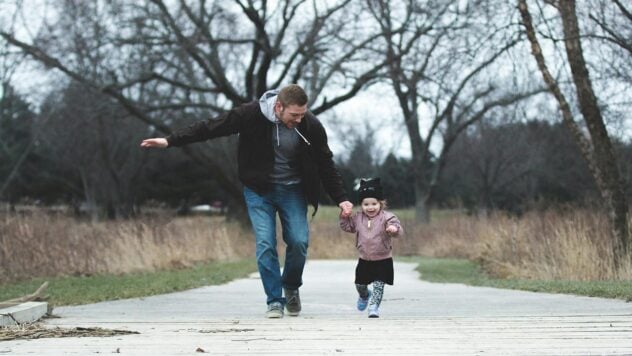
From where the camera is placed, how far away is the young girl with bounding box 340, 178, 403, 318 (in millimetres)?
7203

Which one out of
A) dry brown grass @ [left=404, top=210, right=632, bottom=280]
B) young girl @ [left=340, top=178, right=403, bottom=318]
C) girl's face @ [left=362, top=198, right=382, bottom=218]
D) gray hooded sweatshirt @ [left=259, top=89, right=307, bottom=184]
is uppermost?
gray hooded sweatshirt @ [left=259, top=89, right=307, bottom=184]

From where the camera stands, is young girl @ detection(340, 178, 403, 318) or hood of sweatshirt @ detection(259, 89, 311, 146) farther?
young girl @ detection(340, 178, 403, 318)

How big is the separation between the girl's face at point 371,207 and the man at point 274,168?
1.06 feet

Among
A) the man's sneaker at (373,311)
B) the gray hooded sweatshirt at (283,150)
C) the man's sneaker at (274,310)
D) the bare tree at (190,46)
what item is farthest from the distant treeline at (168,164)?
the man's sneaker at (274,310)

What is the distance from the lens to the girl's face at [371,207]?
7230 millimetres

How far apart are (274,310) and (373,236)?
1136 mm

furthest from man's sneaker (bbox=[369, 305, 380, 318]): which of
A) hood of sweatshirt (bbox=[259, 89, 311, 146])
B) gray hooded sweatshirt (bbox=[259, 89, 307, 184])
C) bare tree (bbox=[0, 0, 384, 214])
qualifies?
bare tree (bbox=[0, 0, 384, 214])

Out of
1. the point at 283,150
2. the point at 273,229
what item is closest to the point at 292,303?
the point at 273,229

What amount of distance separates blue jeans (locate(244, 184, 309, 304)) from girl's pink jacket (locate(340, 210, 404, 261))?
50cm

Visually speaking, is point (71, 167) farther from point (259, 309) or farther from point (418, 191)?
point (259, 309)

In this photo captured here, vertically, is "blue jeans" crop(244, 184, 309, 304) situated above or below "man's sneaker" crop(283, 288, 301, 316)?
above

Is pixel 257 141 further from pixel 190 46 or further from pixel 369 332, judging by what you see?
pixel 190 46

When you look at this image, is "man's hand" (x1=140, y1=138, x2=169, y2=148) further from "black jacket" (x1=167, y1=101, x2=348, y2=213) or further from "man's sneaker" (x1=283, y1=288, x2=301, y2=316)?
"man's sneaker" (x1=283, y1=288, x2=301, y2=316)

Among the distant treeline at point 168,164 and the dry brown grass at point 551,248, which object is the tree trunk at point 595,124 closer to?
the dry brown grass at point 551,248
